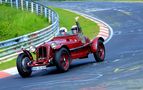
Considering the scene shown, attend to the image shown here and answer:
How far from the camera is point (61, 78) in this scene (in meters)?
15.5

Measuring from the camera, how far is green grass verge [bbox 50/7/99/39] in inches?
1371

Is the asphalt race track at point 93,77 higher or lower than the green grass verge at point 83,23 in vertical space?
higher

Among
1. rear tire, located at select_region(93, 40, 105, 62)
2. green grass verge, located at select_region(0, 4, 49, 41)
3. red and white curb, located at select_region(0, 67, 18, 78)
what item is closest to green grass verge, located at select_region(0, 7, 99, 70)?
green grass verge, located at select_region(0, 4, 49, 41)

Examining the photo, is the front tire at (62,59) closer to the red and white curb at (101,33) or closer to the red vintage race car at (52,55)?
the red vintage race car at (52,55)

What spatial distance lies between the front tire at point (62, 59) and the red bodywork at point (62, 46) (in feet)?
0.60

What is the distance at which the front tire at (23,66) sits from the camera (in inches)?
671

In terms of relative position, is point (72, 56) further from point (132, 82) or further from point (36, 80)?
point (132, 82)

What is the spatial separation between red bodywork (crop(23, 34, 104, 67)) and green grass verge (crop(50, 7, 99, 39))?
12819mm

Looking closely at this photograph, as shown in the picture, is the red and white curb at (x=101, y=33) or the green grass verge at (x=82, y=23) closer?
the red and white curb at (x=101, y=33)

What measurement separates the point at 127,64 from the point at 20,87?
441 cm

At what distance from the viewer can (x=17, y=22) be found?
3478cm

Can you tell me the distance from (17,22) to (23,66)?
17931 mm

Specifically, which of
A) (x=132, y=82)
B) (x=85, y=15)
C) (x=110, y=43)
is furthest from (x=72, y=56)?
(x=85, y=15)

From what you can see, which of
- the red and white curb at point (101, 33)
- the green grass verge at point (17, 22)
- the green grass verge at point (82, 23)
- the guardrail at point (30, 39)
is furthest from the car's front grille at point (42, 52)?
the green grass verge at point (82, 23)
